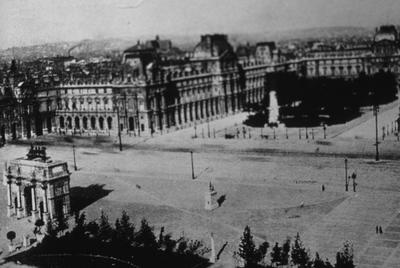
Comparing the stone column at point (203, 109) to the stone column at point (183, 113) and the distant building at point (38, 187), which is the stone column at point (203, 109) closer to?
the stone column at point (183, 113)

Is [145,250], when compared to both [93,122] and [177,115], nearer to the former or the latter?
[93,122]

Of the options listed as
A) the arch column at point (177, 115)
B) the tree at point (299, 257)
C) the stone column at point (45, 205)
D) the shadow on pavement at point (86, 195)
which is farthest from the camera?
the arch column at point (177, 115)

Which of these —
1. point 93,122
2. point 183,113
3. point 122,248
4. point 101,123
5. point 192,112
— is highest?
point 183,113

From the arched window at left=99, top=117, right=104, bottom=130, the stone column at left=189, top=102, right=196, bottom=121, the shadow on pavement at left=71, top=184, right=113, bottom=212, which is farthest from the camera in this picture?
the stone column at left=189, top=102, right=196, bottom=121

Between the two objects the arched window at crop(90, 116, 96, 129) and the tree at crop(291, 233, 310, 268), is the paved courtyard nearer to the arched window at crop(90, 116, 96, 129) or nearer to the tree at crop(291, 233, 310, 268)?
the tree at crop(291, 233, 310, 268)

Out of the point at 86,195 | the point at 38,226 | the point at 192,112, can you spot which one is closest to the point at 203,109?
the point at 192,112

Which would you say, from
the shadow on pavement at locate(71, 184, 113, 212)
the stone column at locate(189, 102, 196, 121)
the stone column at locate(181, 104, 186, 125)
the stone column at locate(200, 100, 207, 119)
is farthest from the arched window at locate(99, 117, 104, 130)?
the shadow on pavement at locate(71, 184, 113, 212)

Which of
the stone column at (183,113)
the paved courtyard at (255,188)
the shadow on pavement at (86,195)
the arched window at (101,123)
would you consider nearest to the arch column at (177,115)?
the stone column at (183,113)
